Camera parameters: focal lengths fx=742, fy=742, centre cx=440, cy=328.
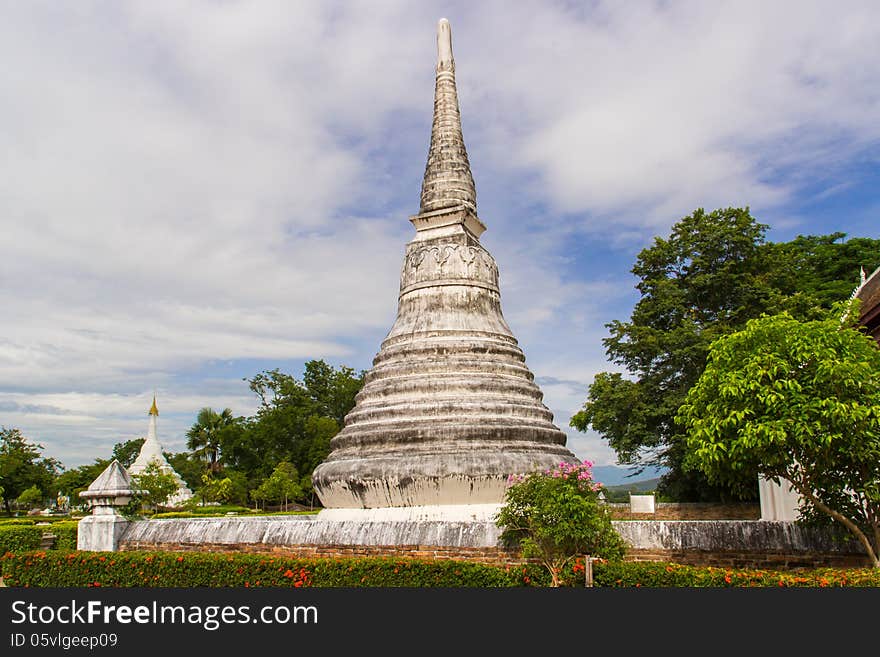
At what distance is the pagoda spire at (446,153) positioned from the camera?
17891 millimetres

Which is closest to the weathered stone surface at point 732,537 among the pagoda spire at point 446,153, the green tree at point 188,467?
the pagoda spire at point 446,153

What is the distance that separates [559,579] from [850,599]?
3.97 m

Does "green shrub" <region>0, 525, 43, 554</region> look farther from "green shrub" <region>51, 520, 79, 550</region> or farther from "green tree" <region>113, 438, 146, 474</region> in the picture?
"green tree" <region>113, 438, 146, 474</region>

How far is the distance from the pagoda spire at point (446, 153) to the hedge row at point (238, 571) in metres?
9.66

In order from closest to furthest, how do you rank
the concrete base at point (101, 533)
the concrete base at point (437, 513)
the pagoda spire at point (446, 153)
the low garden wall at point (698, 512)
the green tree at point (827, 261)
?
the concrete base at point (437, 513) → the concrete base at point (101, 533) → the pagoda spire at point (446, 153) → the low garden wall at point (698, 512) → the green tree at point (827, 261)

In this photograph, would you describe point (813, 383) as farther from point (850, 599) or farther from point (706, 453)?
point (850, 599)

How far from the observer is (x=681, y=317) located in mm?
27109

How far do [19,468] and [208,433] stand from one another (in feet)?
45.7

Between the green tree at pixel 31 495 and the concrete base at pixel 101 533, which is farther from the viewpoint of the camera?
the green tree at pixel 31 495

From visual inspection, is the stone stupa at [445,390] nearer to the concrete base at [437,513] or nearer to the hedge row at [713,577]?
the concrete base at [437,513]

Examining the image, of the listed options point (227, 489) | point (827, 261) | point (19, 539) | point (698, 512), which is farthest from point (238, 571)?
point (227, 489)

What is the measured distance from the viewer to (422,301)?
17.0 m

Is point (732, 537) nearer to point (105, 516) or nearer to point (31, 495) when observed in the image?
point (105, 516)

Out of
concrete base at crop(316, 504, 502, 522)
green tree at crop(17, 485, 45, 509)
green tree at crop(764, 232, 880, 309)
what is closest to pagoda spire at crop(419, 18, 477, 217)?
concrete base at crop(316, 504, 502, 522)
